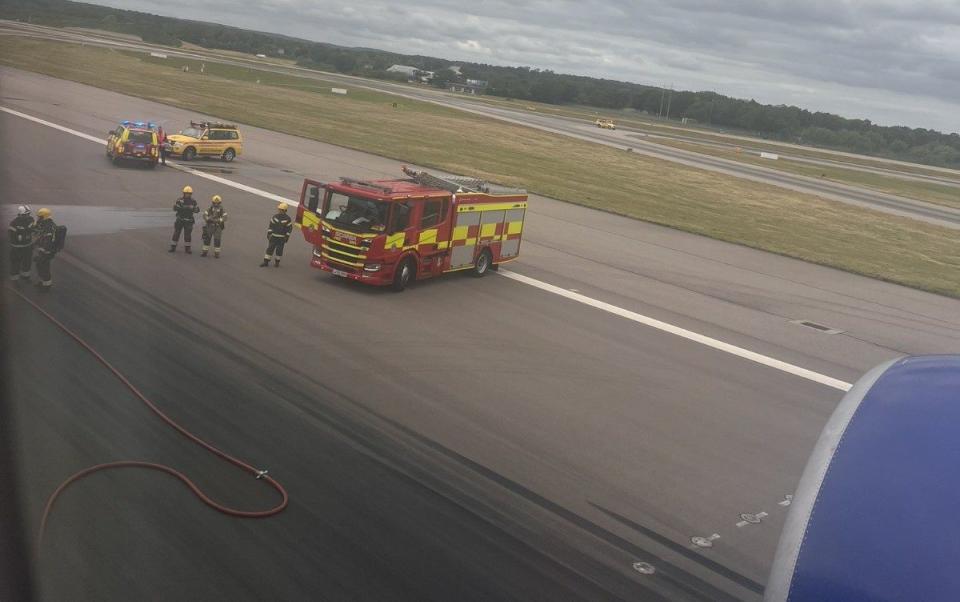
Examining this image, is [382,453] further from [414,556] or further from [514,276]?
[514,276]

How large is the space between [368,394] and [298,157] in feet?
98.4

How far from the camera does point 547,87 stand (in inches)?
5192

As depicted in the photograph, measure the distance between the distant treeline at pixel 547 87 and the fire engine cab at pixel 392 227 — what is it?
7.09m

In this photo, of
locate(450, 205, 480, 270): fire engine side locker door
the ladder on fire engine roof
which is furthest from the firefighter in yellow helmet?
the ladder on fire engine roof

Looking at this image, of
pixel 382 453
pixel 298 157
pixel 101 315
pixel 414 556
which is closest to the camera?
pixel 414 556

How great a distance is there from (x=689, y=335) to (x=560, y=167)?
1412 inches

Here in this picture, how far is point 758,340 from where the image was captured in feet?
71.9

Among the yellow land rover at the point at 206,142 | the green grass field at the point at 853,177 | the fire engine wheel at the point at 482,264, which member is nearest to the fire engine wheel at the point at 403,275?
the fire engine wheel at the point at 482,264

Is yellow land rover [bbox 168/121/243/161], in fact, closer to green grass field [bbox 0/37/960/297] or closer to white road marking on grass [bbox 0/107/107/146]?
white road marking on grass [bbox 0/107/107/146]

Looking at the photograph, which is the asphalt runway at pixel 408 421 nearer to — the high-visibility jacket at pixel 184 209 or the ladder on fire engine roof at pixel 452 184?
the high-visibility jacket at pixel 184 209

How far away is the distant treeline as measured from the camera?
26078mm

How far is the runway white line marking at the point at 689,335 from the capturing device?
1941cm

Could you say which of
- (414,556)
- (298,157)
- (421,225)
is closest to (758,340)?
(421,225)

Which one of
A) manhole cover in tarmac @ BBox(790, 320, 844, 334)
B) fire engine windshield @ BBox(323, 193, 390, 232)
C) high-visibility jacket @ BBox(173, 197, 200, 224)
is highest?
fire engine windshield @ BBox(323, 193, 390, 232)
